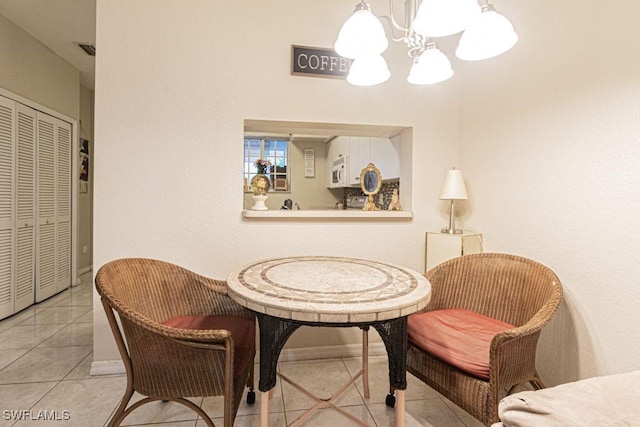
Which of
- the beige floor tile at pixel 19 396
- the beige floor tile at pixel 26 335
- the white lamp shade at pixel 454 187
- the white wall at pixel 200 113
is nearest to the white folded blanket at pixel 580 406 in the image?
the white lamp shade at pixel 454 187

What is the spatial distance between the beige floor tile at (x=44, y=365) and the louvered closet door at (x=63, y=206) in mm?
1907

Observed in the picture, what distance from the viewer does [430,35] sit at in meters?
1.09

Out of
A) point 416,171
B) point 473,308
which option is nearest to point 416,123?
point 416,171

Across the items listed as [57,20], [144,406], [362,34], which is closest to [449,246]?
[362,34]

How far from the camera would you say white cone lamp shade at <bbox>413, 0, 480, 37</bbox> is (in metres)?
1.00

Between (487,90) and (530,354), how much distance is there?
5.47ft

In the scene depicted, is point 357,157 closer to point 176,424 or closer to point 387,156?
point 387,156

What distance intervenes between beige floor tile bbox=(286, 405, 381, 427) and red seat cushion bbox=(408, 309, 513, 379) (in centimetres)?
55

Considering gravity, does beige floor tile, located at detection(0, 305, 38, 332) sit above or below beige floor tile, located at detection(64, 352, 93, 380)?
below

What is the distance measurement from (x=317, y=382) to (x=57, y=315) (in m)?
2.78

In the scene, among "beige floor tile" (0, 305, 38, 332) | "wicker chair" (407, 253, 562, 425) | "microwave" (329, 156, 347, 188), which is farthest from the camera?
"microwave" (329, 156, 347, 188)

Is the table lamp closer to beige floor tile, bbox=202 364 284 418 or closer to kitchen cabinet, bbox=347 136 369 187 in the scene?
kitchen cabinet, bbox=347 136 369 187

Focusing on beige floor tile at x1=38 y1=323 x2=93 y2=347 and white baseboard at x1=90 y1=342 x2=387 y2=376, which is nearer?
white baseboard at x1=90 y1=342 x2=387 y2=376

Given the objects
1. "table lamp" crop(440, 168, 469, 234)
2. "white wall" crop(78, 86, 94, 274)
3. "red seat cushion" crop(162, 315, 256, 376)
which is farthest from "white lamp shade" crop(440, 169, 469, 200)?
"white wall" crop(78, 86, 94, 274)
